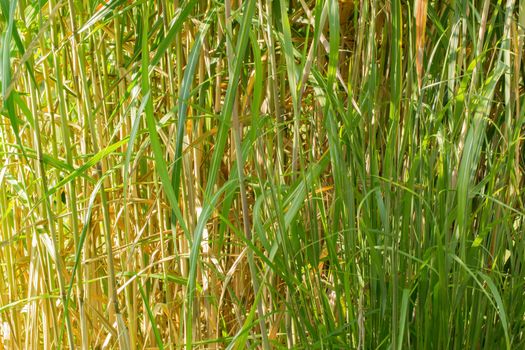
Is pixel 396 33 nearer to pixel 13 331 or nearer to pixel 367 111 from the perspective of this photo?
pixel 367 111

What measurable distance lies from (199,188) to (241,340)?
356mm

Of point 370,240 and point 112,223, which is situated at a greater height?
point 370,240

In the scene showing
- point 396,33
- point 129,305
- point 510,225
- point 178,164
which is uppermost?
point 396,33

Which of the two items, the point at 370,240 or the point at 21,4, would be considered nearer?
the point at 370,240

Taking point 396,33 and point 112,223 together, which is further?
point 112,223

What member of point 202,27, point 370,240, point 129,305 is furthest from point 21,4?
point 370,240

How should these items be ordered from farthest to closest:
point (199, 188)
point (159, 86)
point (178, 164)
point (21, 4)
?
point (159, 86), point (199, 188), point (21, 4), point (178, 164)

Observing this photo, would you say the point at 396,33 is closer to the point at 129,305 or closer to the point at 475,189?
the point at 475,189

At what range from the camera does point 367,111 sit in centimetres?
97

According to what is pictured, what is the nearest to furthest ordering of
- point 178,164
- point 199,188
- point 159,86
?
point 178,164 → point 199,188 → point 159,86

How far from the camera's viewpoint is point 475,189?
3.03 feet

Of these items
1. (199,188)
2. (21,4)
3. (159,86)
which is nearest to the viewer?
(21,4)

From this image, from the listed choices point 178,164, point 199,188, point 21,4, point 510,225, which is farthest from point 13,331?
point 510,225

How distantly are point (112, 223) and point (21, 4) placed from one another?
1.60 feet
